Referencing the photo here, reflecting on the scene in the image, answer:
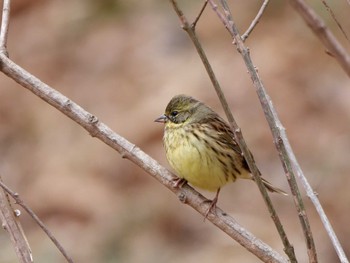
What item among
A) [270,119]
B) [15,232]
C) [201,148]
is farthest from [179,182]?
[270,119]

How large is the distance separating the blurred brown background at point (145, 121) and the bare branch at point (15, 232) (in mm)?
4422

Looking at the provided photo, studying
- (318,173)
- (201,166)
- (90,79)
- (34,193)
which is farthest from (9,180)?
(201,166)

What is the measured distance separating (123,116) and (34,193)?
1.35 metres

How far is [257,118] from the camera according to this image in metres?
8.70

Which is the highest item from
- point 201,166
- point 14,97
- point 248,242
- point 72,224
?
point 14,97

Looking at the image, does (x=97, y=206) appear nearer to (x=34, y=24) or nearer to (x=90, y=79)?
(x=90, y=79)

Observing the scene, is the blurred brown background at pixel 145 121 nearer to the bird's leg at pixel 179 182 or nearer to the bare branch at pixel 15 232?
the bird's leg at pixel 179 182

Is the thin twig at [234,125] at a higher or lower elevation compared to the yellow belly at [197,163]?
lower

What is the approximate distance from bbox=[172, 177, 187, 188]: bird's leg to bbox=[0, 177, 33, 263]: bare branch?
0.84m

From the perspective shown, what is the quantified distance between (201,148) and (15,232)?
1711 millimetres

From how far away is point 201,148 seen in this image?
444 cm

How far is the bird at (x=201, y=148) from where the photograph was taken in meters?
4.33

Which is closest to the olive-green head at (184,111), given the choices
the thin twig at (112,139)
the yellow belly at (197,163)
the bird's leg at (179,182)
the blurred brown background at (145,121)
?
the yellow belly at (197,163)

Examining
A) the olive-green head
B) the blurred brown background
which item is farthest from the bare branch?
the blurred brown background
